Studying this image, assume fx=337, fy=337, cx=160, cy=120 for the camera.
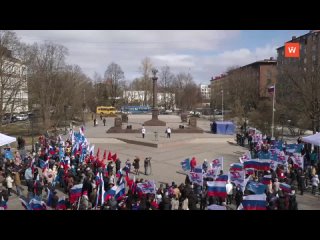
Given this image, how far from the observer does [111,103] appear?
326 feet

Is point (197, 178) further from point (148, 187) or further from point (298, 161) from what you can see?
point (298, 161)

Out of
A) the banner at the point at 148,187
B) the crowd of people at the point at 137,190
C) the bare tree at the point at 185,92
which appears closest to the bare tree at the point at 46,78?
the crowd of people at the point at 137,190

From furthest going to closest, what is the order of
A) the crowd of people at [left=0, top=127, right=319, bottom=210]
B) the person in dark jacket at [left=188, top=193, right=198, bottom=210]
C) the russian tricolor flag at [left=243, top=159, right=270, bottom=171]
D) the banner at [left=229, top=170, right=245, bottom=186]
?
the russian tricolor flag at [left=243, top=159, right=270, bottom=171] → the banner at [left=229, top=170, right=245, bottom=186] → the person in dark jacket at [left=188, top=193, right=198, bottom=210] → the crowd of people at [left=0, top=127, right=319, bottom=210]

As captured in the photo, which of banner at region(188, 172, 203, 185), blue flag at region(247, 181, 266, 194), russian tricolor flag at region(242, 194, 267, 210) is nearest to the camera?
russian tricolor flag at region(242, 194, 267, 210)

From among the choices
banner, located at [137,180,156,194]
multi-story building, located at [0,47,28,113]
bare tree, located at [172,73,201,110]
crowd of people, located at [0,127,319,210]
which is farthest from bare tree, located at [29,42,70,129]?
bare tree, located at [172,73,201,110]

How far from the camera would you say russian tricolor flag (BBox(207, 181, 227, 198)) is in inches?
530

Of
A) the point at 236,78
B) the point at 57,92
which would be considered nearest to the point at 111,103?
the point at 236,78

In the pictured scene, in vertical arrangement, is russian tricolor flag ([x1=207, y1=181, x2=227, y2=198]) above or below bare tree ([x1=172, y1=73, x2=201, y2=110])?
below

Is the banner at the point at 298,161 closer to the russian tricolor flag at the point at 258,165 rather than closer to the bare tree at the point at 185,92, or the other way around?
the russian tricolor flag at the point at 258,165

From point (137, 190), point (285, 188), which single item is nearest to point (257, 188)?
point (285, 188)

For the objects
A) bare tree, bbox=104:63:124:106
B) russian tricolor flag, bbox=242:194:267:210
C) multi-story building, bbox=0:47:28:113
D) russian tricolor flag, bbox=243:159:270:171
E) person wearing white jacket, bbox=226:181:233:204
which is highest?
bare tree, bbox=104:63:124:106

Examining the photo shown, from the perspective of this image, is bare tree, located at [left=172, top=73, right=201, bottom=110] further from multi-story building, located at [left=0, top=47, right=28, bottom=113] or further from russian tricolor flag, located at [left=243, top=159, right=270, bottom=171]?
russian tricolor flag, located at [left=243, top=159, right=270, bottom=171]
